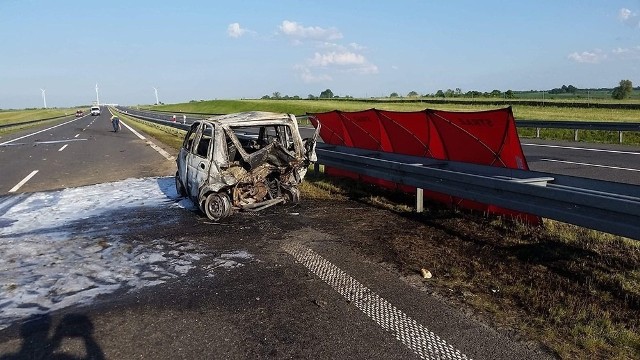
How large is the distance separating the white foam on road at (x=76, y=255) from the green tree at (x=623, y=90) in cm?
8137

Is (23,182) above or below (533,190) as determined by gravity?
below

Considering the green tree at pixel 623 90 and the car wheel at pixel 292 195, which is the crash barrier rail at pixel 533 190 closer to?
the car wheel at pixel 292 195

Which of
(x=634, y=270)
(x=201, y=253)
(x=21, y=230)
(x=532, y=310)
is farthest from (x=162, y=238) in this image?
(x=634, y=270)

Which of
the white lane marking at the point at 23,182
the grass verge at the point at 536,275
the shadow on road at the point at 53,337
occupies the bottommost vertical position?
the grass verge at the point at 536,275

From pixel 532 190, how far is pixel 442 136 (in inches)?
126

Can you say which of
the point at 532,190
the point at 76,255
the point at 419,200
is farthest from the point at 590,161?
the point at 76,255

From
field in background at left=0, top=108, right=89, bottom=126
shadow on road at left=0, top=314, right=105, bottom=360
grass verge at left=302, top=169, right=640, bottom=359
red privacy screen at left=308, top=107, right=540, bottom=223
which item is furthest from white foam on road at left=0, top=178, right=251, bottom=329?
field in background at left=0, top=108, right=89, bottom=126

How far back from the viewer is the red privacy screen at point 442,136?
7156mm

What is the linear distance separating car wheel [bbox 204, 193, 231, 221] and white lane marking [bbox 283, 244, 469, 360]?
235cm

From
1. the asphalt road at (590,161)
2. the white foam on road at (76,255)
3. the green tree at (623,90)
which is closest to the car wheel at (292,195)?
the white foam on road at (76,255)

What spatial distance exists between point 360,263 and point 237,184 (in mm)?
3162

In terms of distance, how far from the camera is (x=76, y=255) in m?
5.95

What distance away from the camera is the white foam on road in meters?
4.71

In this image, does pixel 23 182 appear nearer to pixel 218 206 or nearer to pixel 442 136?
pixel 218 206
